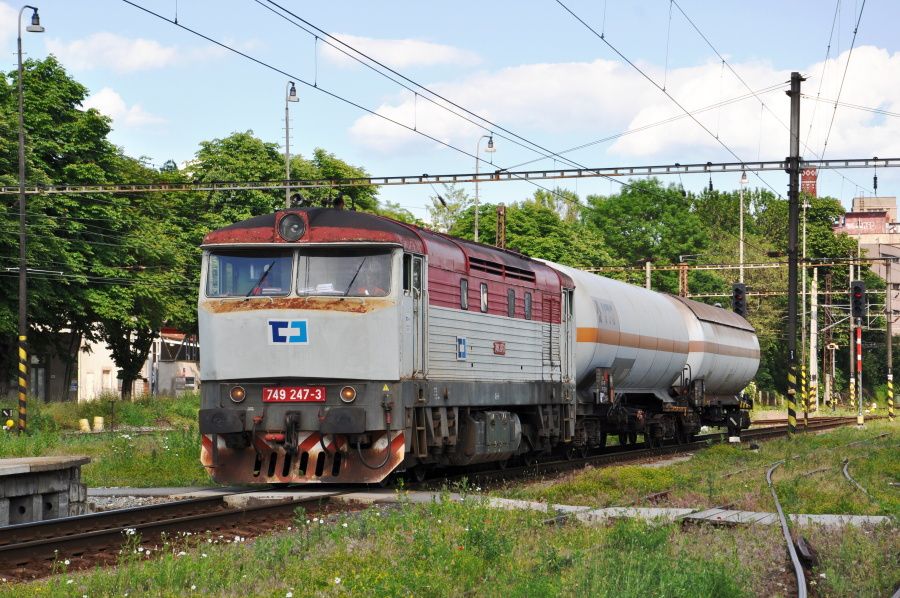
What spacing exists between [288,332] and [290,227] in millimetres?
1514

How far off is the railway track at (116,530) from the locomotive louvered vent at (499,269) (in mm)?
5378

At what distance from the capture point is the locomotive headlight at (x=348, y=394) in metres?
17.1

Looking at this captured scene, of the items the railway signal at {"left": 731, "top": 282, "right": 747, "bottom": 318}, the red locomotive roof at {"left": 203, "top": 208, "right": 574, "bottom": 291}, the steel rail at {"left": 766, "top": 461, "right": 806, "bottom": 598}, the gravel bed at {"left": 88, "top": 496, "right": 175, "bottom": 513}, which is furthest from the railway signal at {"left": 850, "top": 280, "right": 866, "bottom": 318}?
the gravel bed at {"left": 88, "top": 496, "right": 175, "bottom": 513}

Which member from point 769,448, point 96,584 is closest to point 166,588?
point 96,584

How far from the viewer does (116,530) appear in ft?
42.4

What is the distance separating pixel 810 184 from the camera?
128125 millimetres

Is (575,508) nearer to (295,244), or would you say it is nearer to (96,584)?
(295,244)

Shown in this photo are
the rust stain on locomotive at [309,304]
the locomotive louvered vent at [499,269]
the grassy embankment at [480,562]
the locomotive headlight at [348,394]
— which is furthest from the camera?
the locomotive louvered vent at [499,269]

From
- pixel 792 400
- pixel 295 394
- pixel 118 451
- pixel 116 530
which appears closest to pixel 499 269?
pixel 295 394

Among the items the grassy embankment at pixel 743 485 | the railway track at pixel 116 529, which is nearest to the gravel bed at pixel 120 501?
the railway track at pixel 116 529

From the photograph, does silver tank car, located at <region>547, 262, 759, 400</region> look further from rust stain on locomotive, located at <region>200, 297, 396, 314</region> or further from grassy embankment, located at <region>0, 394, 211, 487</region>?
rust stain on locomotive, located at <region>200, 297, 396, 314</region>

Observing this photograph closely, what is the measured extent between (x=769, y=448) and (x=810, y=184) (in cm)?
10375

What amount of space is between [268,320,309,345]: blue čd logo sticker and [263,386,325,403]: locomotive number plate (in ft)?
2.11

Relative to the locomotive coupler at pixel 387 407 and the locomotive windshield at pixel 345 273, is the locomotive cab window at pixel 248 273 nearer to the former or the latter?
the locomotive windshield at pixel 345 273
